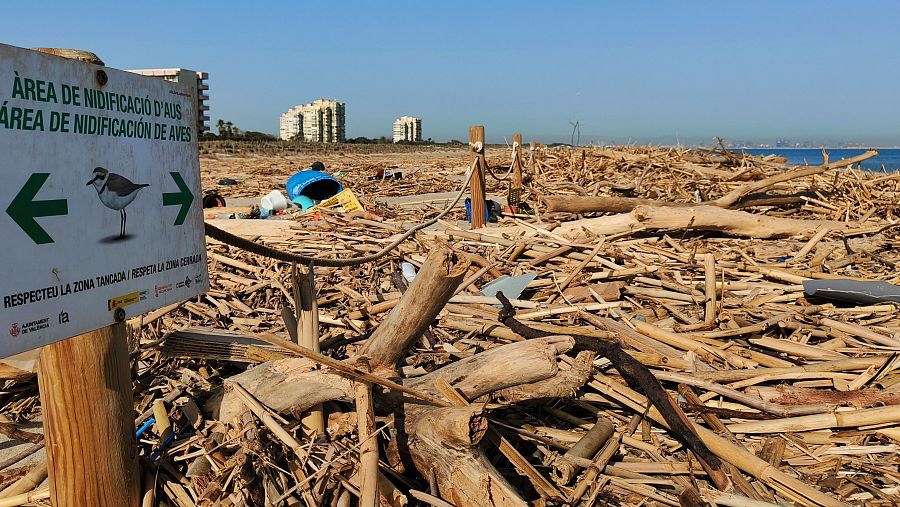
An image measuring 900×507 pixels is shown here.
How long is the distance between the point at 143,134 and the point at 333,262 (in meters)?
1.35

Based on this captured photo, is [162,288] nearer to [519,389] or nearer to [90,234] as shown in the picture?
[90,234]

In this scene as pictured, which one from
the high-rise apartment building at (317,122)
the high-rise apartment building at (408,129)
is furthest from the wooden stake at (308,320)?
the high-rise apartment building at (408,129)

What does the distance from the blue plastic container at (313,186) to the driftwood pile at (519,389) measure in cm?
529

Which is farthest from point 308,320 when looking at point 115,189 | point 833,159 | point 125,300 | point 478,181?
point 833,159

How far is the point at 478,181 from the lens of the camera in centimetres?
957

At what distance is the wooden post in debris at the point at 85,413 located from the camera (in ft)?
8.23

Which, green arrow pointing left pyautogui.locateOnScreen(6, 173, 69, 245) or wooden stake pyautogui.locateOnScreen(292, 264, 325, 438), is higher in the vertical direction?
green arrow pointing left pyautogui.locateOnScreen(6, 173, 69, 245)

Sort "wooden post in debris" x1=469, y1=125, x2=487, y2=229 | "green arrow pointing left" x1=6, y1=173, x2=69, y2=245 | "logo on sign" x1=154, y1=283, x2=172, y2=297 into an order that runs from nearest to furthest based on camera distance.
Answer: "green arrow pointing left" x1=6, y1=173, x2=69, y2=245 → "logo on sign" x1=154, y1=283, x2=172, y2=297 → "wooden post in debris" x1=469, y1=125, x2=487, y2=229

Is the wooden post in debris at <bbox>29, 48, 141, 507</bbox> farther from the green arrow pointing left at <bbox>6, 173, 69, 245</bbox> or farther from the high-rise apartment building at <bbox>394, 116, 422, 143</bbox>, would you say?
the high-rise apartment building at <bbox>394, 116, 422, 143</bbox>

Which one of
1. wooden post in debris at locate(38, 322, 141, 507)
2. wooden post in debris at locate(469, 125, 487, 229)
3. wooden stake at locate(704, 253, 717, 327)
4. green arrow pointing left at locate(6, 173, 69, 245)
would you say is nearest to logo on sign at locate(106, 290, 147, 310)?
wooden post in debris at locate(38, 322, 141, 507)

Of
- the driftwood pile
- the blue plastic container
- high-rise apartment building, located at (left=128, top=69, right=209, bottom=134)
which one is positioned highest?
high-rise apartment building, located at (left=128, top=69, right=209, bottom=134)

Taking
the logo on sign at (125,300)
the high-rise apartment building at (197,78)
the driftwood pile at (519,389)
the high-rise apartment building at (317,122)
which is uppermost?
the high-rise apartment building at (317,122)

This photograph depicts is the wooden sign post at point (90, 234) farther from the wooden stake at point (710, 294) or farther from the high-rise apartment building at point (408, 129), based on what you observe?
the high-rise apartment building at point (408, 129)

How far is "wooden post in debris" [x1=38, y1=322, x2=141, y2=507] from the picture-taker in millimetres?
2510
